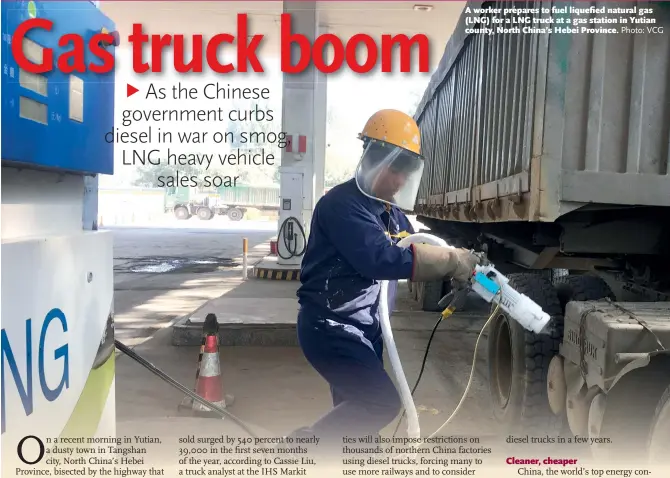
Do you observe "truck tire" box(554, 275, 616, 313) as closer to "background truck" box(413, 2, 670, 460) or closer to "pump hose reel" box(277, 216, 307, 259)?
"background truck" box(413, 2, 670, 460)

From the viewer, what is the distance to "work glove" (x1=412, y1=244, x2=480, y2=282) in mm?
2316

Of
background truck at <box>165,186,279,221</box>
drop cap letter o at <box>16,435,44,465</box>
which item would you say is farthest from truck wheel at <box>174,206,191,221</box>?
drop cap letter o at <box>16,435,44,465</box>

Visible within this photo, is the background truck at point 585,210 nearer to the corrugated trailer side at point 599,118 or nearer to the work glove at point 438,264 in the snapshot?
the corrugated trailer side at point 599,118

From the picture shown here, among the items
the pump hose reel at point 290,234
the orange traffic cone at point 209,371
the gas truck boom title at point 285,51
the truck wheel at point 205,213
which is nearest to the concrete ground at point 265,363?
the orange traffic cone at point 209,371

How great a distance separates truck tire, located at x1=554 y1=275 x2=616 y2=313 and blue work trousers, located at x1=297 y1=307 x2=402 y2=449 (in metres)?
1.54

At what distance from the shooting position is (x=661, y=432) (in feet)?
7.27

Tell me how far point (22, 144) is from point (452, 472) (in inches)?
79.8

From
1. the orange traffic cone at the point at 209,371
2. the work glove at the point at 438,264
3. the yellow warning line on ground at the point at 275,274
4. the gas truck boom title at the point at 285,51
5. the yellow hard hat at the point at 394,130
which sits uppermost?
the gas truck boom title at the point at 285,51

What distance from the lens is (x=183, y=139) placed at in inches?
115

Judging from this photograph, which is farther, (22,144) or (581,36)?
(581,36)

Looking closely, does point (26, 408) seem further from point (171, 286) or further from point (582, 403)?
point (171, 286)

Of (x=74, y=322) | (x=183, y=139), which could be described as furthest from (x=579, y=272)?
(x=74, y=322)

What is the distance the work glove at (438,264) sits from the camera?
2.32 meters

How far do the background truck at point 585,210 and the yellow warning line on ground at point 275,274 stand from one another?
23.4 ft
